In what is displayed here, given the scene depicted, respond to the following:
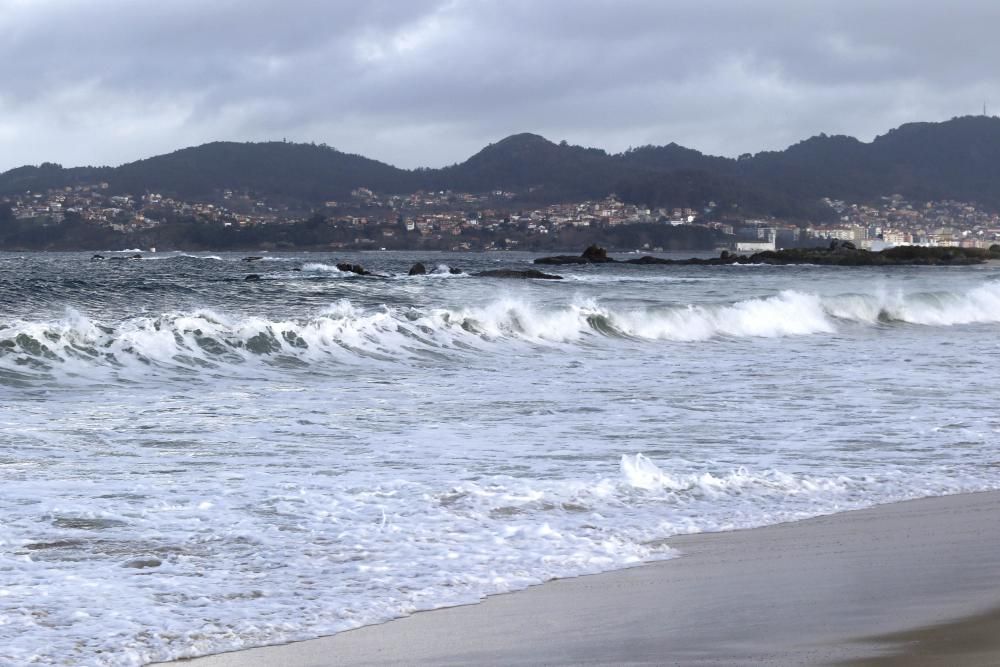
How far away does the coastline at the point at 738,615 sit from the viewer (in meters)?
4.42

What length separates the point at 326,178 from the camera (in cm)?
17350

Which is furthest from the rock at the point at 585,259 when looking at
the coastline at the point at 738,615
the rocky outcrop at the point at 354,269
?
the coastline at the point at 738,615

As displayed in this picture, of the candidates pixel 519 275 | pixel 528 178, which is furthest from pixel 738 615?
pixel 528 178

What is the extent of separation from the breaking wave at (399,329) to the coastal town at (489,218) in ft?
298

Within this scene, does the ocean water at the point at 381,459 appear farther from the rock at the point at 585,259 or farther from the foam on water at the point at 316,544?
the rock at the point at 585,259

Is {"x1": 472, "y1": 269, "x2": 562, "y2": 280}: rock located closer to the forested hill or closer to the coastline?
the coastline

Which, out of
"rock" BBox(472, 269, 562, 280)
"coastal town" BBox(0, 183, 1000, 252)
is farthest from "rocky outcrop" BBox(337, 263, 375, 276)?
"coastal town" BBox(0, 183, 1000, 252)

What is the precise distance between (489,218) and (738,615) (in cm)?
13760

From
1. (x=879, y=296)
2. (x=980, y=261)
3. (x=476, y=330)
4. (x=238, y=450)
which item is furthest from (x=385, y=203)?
(x=238, y=450)

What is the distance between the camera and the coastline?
442 cm

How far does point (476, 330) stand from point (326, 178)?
156256mm

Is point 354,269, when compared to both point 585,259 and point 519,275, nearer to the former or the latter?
point 519,275

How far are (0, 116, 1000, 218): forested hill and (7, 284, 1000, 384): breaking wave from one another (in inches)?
4892

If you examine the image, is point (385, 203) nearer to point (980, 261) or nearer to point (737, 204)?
point (737, 204)
